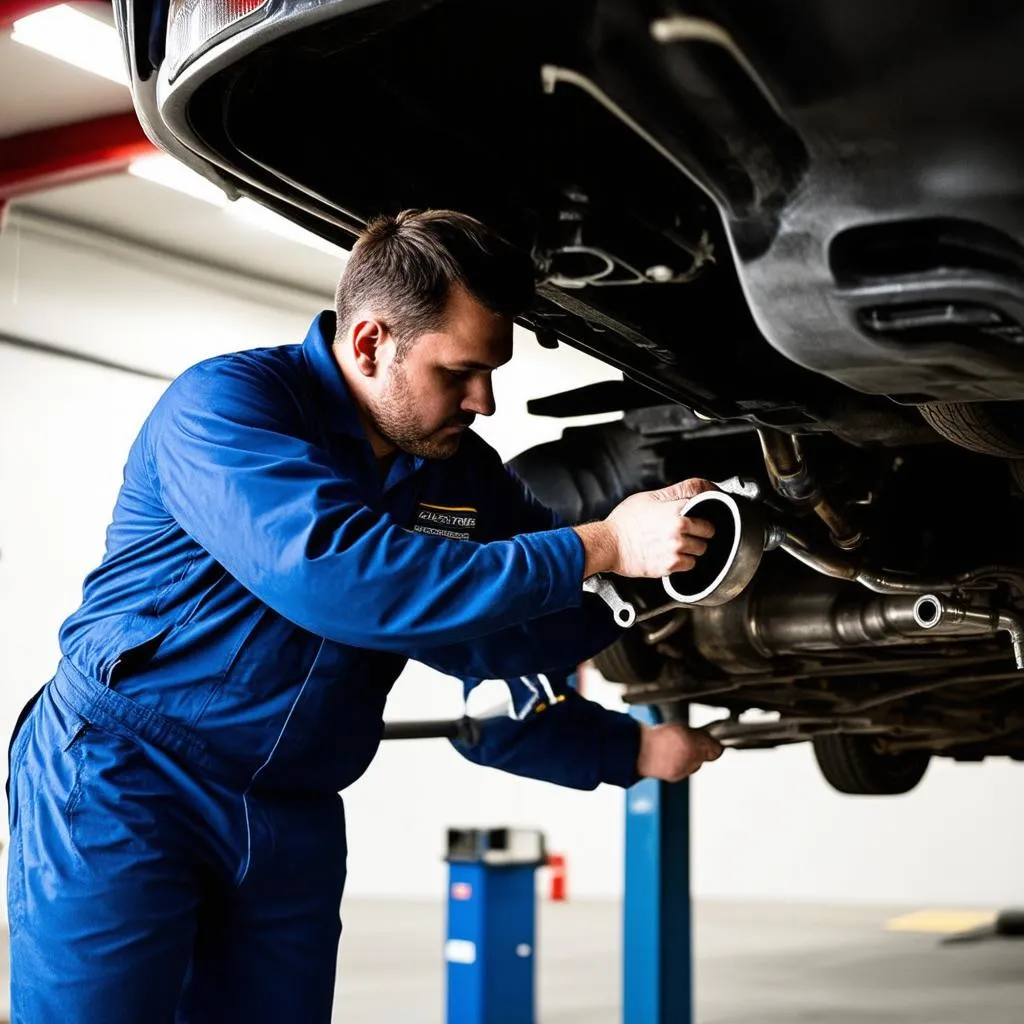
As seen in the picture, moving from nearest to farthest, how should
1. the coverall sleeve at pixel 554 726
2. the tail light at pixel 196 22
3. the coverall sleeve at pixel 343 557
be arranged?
1. the tail light at pixel 196 22
2. the coverall sleeve at pixel 343 557
3. the coverall sleeve at pixel 554 726

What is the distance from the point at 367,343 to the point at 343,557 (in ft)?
1.20

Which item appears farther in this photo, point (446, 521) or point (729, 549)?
point (446, 521)

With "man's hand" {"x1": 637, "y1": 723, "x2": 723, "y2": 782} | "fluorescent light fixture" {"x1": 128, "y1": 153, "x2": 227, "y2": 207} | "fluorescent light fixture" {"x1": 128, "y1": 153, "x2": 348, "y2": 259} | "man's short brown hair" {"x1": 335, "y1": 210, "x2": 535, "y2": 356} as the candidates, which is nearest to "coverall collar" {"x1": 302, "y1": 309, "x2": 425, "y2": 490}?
"man's short brown hair" {"x1": 335, "y1": 210, "x2": 535, "y2": 356}

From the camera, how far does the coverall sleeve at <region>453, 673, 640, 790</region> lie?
6.05 ft

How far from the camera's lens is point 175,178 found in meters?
6.63

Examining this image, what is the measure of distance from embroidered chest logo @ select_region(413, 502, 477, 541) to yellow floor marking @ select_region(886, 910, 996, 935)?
4550mm

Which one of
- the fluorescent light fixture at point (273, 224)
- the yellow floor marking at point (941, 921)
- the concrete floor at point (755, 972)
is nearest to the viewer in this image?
the concrete floor at point (755, 972)

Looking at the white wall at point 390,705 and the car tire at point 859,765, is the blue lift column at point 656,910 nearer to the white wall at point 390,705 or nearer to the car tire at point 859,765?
the car tire at point 859,765

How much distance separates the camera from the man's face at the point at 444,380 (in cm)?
146

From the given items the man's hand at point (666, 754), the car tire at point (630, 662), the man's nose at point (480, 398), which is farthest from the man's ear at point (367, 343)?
the car tire at point (630, 662)

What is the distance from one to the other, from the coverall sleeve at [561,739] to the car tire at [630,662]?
427 mm

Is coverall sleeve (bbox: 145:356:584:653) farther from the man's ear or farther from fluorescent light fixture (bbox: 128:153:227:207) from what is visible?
fluorescent light fixture (bbox: 128:153:227:207)

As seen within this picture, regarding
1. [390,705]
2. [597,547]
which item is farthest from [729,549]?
[390,705]

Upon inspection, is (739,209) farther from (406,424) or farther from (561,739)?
(561,739)
